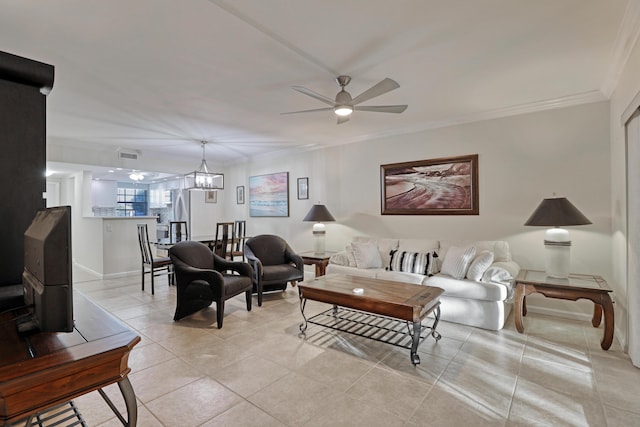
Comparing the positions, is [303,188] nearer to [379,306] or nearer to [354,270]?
[354,270]

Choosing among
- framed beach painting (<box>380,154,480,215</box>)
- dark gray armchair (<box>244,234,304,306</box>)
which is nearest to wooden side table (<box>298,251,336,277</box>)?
dark gray armchair (<box>244,234,304,306</box>)

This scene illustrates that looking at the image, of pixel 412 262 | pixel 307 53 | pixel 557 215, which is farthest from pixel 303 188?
pixel 557 215

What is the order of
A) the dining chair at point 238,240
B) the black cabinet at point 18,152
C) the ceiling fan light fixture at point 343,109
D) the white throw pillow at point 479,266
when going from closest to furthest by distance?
the black cabinet at point 18,152 → the ceiling fan light fixture at point 343,109 → the white throw pillow at point 479,266 → the dining chair at point 238,240

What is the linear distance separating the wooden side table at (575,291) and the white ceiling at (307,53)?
202 cm

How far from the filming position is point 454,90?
339 cm

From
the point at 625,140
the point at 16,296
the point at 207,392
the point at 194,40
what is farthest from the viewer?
the point at 625,140

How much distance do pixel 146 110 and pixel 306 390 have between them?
12.2 ft

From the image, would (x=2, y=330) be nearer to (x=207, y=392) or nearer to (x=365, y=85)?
(x=207, y=392)

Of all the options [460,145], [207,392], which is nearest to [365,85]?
[460,145]

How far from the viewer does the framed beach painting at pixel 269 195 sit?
6.52 metres

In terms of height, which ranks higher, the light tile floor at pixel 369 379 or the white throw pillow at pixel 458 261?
the white throw pillow at pixel 458 261

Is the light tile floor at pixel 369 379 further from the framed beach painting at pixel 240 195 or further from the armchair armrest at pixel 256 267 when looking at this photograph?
the framed beach painting at pixel 240 195

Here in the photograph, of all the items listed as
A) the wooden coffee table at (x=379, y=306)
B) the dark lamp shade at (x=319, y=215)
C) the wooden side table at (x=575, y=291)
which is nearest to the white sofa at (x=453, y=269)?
the wooden side table at (x=575, y=291)

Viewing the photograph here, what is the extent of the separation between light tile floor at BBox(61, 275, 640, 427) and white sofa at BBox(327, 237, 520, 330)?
0.75ft
